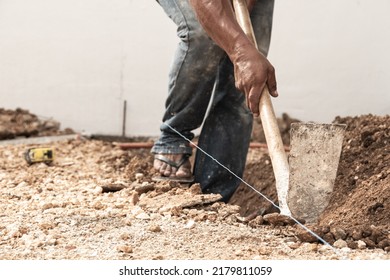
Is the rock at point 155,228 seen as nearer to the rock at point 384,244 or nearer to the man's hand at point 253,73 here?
the man's hand at point 253,73

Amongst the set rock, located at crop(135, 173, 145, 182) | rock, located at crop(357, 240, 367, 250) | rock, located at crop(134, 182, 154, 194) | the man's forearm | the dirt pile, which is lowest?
rock, located at crop(357, 240, 367, 250)

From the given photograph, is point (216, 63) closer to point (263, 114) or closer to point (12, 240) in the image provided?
point (263, 114)

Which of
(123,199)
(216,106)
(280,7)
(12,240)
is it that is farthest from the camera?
(280,7)

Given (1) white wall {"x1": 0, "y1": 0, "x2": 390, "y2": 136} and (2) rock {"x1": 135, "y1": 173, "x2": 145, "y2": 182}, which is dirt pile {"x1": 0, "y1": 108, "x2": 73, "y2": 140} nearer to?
(1) white wall {"x1": 0, "y1": 0, "x2": 390, "y2": 136}

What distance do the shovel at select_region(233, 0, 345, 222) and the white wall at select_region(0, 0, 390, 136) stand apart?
9.85 ft

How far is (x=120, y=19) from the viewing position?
5809mm

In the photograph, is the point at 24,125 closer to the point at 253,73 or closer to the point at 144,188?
the point at 144,188

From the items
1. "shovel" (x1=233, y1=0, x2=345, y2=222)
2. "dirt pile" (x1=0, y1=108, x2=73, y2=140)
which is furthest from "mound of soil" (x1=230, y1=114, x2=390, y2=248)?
"dirt pile" (x1=0, y1=108, x2=73, y2=140)

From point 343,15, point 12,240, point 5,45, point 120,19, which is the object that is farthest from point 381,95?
point 12,240

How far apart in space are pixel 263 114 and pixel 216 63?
24.1 inches

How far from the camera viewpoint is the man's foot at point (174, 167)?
377cm

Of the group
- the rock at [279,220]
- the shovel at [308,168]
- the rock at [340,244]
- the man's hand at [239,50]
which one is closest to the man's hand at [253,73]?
the man's hand at [239,50]

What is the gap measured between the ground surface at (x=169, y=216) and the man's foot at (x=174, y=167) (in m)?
0.09

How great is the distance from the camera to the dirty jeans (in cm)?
354
